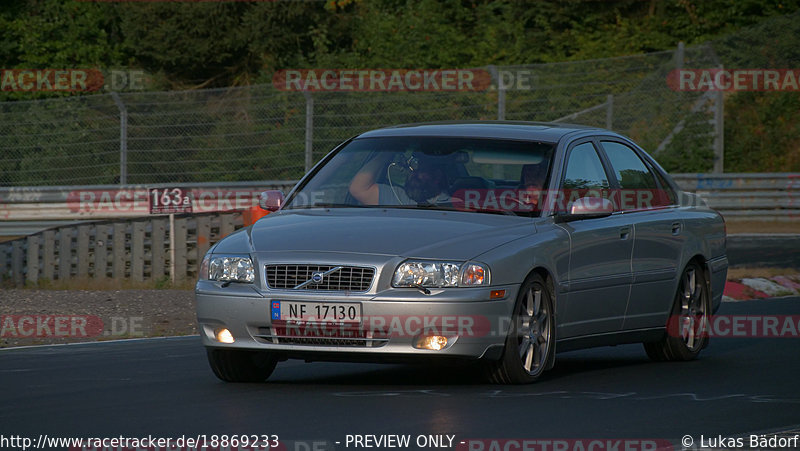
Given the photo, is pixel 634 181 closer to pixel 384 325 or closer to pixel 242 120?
pixel 384 325

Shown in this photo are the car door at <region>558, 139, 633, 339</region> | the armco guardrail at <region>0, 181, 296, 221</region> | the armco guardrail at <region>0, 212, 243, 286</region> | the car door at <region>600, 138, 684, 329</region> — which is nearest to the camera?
the car door at <region>558, 139, 633, 339</region>

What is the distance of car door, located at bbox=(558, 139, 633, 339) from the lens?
30.2 feet

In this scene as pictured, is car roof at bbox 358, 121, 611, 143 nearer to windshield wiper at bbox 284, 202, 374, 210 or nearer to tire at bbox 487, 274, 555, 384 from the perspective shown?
windshield wiper at bbox 284, 202, 374, 210

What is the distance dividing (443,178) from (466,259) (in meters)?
1.23

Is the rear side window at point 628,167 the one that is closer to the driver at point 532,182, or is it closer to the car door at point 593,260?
the car door at point 593,260

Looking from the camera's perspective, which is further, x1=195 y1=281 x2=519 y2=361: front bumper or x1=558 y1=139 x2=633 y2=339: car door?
x1=558 y1=139 x2=633 y2=339: car door

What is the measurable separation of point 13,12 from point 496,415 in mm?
37102

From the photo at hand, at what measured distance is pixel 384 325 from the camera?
318 inches

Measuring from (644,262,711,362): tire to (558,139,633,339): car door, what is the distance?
2.95 feet

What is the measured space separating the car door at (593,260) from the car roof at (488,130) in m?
0.17

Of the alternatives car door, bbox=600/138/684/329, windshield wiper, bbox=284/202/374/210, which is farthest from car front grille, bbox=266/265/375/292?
car door, bbox=600/138/684/329

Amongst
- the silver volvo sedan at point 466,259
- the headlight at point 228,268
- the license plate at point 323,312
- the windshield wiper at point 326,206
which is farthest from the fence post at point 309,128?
the license plate at point 323,312

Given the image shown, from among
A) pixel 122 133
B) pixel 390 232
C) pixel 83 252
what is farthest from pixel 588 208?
pixel 122 133

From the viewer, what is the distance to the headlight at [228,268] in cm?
843
